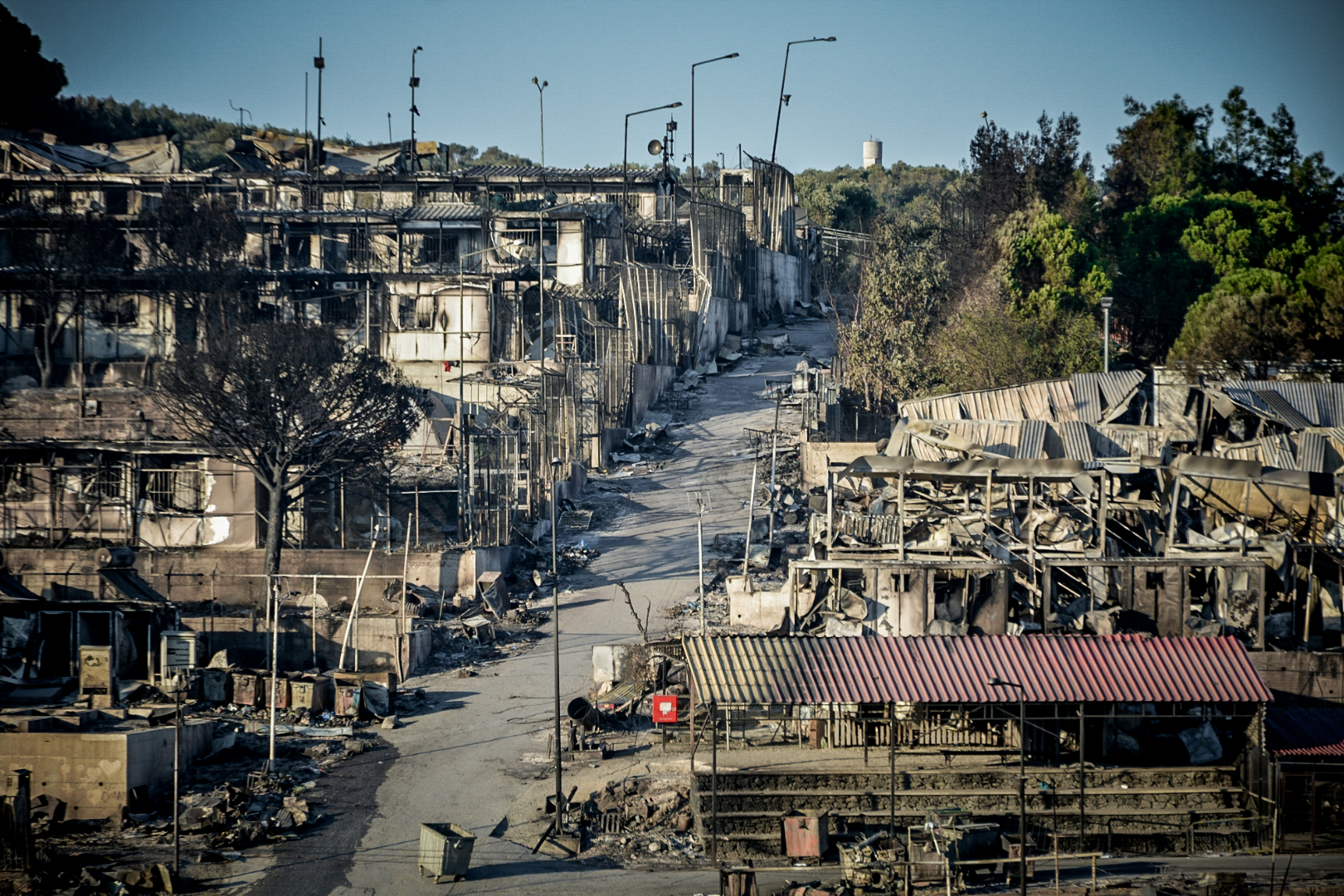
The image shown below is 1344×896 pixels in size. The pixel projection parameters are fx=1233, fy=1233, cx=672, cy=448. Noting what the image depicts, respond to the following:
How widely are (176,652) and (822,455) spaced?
1990 centimetres

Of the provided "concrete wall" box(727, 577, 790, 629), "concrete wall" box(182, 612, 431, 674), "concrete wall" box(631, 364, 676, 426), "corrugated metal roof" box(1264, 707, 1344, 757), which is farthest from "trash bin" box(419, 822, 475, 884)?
"concrete wall" box(631, 364, 676, 426)

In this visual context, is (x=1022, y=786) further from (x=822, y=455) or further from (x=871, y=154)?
(x=871, y=154)

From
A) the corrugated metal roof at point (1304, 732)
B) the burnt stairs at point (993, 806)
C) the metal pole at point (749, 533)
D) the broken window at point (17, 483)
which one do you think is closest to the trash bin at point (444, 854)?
the burnt stairs at point (993, 806)

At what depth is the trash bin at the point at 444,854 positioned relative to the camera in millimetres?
18125

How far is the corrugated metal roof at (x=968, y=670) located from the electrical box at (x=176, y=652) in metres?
11.6

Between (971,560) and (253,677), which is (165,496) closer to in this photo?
(253,677)

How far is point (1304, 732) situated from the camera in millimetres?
22578

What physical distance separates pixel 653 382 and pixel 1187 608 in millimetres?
26445

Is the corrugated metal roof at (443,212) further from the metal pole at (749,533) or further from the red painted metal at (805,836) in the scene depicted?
the red painted metal at (805,836)

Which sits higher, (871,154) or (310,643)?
(871,154)

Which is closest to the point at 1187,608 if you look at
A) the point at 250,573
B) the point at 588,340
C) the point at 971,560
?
the point at 971,560

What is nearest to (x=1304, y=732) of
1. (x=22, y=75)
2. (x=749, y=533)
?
(x=749, y=533)

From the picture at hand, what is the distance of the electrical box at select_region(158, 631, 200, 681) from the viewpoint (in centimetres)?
2619

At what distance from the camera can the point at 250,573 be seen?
32406 millimetres
